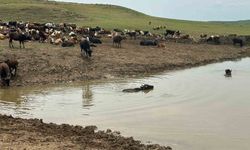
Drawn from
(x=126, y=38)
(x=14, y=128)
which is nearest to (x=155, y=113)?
(x=14, y=128)

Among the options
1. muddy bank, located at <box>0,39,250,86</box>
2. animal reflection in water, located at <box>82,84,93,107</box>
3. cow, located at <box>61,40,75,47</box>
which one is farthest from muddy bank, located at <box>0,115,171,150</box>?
cow, located at <box>61,40,75,47</box>

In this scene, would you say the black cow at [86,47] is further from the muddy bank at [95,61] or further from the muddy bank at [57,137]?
the muddy bank at [57,137]

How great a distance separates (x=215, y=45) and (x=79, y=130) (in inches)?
1342

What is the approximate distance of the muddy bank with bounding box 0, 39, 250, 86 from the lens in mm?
25625

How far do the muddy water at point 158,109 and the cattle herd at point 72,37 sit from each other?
159 inches

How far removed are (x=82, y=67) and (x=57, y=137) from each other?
14.4 meters

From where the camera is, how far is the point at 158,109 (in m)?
18.6

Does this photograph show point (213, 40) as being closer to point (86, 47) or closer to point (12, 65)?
point (86, 47)

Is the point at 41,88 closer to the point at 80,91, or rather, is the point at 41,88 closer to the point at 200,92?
the point at 80,91

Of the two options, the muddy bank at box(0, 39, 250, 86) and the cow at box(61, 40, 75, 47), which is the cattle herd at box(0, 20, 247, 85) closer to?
the cow at box(61, 40, 75, 47)

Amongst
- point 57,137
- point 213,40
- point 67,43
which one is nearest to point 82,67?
point 67,43

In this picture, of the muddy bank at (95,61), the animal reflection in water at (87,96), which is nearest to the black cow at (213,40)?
the muddy bank at (95,61)

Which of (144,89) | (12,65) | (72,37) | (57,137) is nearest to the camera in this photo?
(57,137)

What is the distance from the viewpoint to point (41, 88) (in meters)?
23.1
